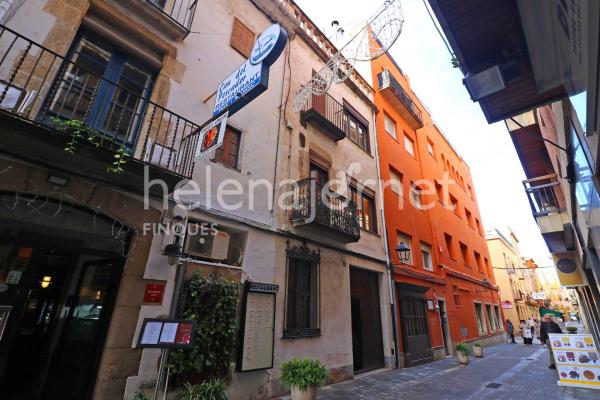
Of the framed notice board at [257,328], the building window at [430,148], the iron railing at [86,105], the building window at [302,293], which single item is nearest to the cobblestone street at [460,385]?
the building window at [302,293]

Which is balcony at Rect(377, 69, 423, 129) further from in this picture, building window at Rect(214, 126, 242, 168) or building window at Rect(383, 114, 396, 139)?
building window at Rect(214, 126, 242, 168)

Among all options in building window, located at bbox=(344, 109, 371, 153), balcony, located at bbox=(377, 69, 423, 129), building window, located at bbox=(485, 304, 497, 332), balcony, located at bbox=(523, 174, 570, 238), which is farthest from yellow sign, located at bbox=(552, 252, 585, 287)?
building window, located at bbox=(485, 304, 497, 332)

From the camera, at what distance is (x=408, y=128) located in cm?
1670

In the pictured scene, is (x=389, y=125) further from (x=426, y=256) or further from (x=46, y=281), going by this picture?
(x=46, y=281)

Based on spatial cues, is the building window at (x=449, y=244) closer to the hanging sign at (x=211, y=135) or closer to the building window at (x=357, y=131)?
the building window at (x=357, y=131)

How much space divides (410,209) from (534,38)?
1107 centimetres

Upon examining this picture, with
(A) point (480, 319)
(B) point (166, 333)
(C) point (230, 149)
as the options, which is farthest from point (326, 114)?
(A) point (480, 319)

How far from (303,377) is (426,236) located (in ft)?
36.2

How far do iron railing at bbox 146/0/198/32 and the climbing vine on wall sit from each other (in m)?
5.61

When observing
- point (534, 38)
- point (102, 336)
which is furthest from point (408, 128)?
point (102, 336)

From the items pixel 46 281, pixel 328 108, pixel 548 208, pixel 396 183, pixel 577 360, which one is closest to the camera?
pixel 46 281

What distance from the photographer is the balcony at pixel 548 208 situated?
9.12m

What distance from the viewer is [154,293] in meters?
5.18

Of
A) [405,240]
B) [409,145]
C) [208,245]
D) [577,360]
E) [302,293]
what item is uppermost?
[409,145]
